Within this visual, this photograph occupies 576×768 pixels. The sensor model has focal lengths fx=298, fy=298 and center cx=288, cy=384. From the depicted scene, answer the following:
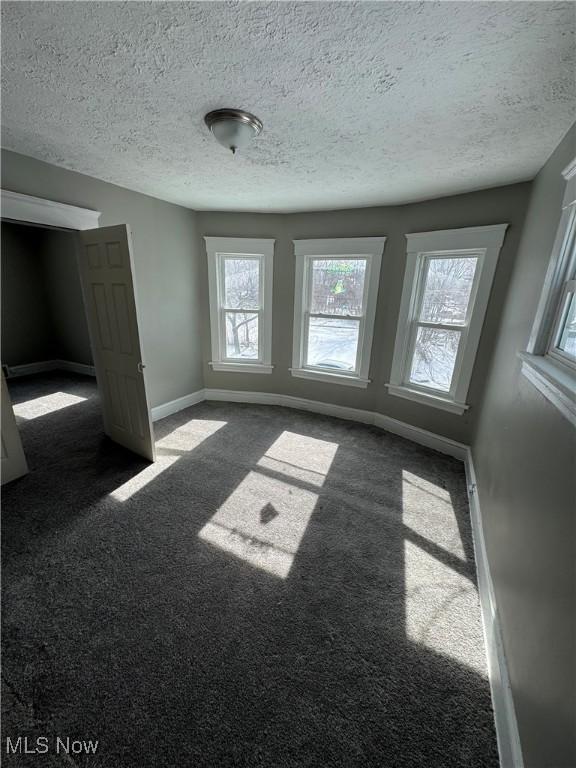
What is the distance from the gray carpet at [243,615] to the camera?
3.65ft

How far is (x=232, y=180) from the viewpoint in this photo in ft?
8.31

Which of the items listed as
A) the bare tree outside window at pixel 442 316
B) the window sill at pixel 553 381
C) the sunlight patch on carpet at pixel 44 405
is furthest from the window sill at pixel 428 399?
the sunlight patch on carpet at pixel 44 405

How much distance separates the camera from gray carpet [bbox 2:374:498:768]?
1112 mm

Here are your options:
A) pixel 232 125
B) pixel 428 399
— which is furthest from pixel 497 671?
pixel 232 125

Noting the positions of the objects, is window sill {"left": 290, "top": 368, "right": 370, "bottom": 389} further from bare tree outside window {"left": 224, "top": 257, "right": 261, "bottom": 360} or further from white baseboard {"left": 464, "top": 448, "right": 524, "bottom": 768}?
white baseboard {"left": 464, "top": 448, "right": 524, "bottom": 768}

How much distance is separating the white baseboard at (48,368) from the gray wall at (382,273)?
257 cm

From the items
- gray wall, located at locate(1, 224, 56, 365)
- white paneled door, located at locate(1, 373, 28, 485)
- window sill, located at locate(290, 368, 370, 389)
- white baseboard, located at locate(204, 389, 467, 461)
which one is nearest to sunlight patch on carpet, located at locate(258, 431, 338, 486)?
white baseboard, located at locate(204, 389, 467, 461)

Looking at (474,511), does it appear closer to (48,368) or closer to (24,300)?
(48,368)

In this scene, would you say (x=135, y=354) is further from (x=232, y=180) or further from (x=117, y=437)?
(x=232, y=180)

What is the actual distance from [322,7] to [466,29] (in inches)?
19.4

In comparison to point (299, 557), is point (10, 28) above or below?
above

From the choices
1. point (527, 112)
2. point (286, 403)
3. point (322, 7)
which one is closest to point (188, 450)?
point (286, 403)

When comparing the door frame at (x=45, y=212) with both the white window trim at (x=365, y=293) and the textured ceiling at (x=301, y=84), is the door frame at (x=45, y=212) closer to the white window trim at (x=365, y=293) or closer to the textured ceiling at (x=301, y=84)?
the textured ceiling at (x=301, y=84)

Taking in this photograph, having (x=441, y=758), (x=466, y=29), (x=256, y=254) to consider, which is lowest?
(x=441, y=758)
